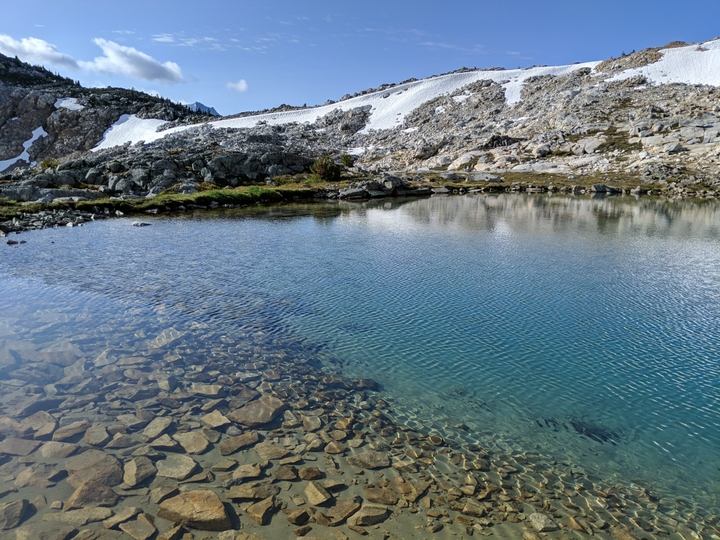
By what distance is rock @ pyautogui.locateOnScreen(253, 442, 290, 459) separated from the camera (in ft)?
29.8

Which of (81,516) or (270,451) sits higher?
(81,516)

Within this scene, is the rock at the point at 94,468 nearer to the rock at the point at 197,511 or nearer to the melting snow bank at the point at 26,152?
the rock at the point at 197,511

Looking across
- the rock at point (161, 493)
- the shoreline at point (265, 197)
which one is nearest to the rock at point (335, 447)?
the rock at point (161, 493)

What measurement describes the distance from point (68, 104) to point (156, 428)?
17799cm

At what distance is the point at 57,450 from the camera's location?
9062 millimetres

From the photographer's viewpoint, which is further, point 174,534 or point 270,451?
point 270,451

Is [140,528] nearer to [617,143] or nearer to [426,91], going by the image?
[617,143]

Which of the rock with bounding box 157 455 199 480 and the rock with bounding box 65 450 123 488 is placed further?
the rock with bounding box 157 455 199 480

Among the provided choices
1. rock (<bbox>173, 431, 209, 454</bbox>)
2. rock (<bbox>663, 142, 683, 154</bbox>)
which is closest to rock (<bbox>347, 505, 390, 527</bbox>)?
rock (<bbox>173, 431, 209, 454</bbox>)

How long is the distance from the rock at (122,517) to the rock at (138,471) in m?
0.66

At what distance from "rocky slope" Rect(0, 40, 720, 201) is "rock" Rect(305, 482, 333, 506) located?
63.1m

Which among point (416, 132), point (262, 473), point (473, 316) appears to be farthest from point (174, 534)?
point (416, 132)

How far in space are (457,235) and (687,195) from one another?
5989 centimetres

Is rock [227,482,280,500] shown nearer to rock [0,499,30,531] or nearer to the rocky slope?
rock [0,499,30,531]
